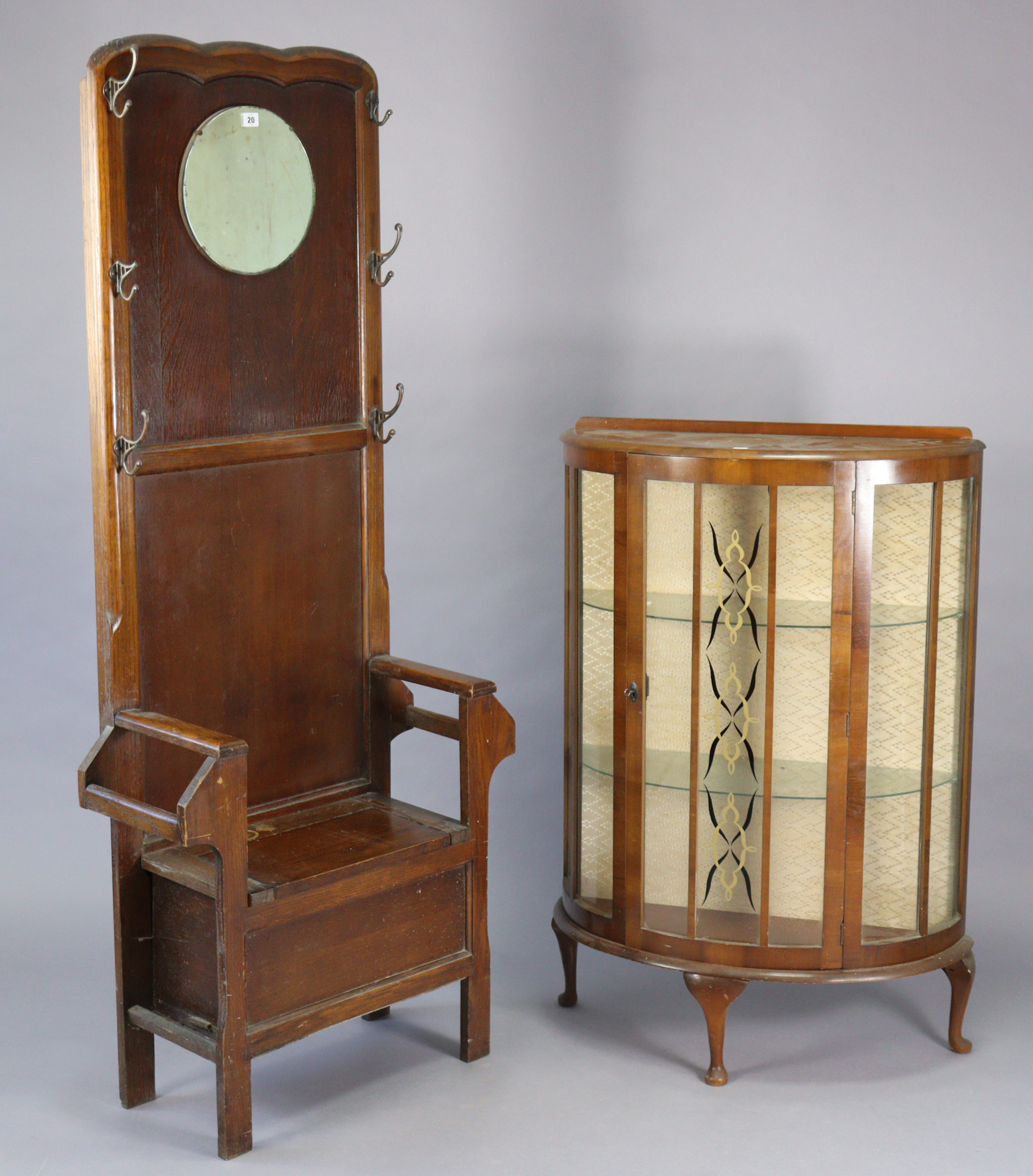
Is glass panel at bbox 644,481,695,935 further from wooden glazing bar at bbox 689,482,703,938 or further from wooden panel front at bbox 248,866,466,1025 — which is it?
wooden panel front at bbox 248,866,466,1025

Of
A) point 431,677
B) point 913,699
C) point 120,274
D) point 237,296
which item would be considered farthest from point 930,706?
point 120,274

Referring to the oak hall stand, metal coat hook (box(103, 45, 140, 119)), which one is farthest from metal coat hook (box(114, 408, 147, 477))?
metal coat hook (box(103, 45, 140, 119))

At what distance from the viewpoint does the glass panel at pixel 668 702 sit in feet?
11.3

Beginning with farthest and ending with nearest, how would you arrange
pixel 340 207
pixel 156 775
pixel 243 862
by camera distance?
pixel 340 207, pixel 156 775, pixel 243 862

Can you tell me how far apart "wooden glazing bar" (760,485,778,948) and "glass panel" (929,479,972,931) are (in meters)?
0.37

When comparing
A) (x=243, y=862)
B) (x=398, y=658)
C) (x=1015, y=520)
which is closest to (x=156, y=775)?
(x=243, y=862)

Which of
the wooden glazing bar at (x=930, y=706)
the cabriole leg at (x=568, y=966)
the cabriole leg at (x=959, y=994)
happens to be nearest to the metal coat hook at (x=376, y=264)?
the wooden glazing bar at (x=930, y=706)

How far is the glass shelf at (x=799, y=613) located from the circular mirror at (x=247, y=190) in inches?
45.0

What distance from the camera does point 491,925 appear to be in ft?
14.4

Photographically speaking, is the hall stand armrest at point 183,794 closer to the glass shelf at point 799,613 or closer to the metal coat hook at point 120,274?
the metal coat hook at point 120,274

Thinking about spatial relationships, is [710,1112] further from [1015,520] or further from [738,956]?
[1015,520]

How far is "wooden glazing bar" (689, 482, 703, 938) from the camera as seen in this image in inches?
133

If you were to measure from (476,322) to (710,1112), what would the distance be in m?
2.28

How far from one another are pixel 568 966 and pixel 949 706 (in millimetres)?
1109
